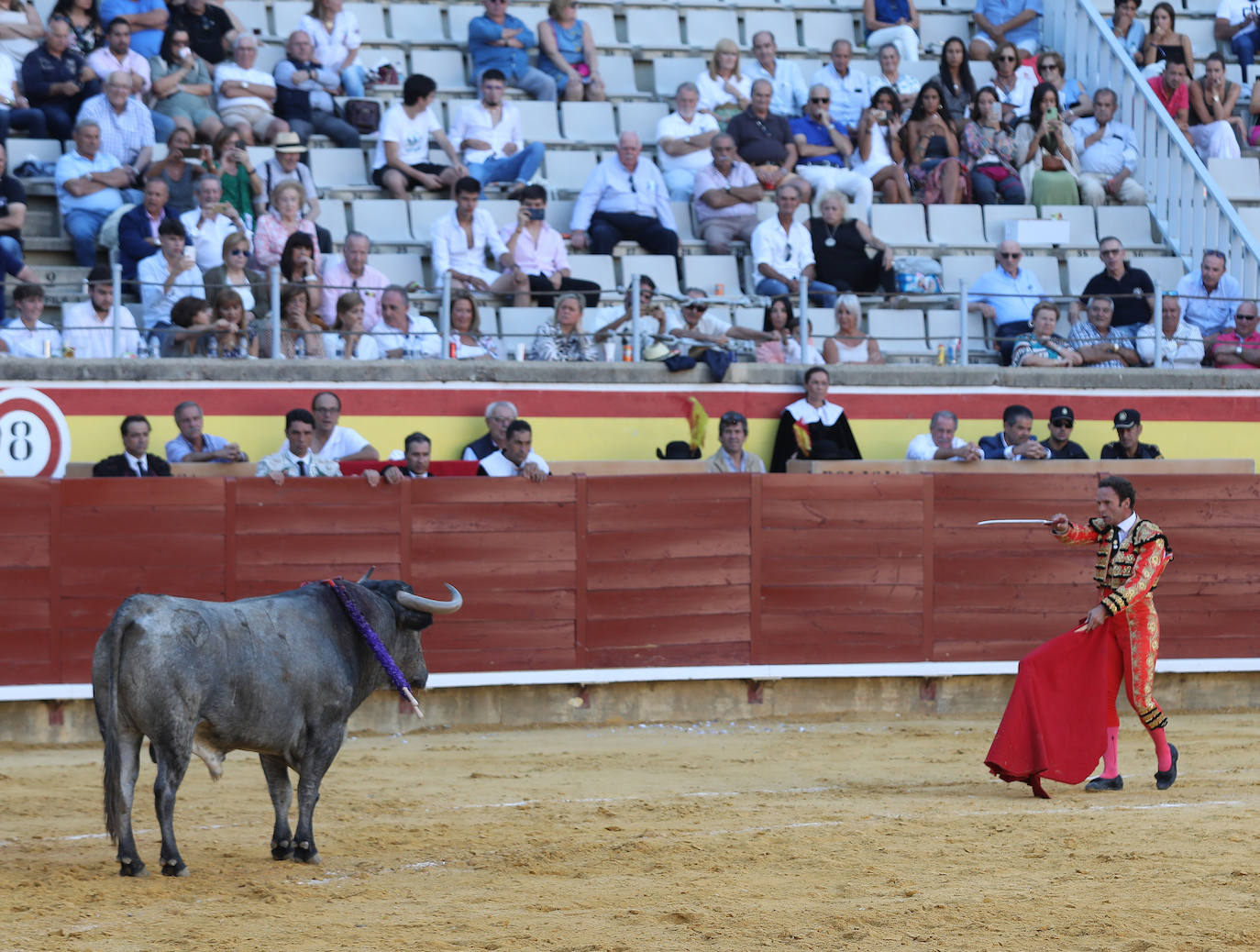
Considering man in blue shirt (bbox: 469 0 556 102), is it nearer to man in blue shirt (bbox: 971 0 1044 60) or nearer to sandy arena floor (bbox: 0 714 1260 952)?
man in blue shirt (bbox: 971 0 1044 60)

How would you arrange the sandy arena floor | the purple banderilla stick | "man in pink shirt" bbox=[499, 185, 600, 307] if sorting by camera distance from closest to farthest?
the sandy arena floor < the purple banderilla stick < "man in pink shirt" bbox=[499, 185, 600, 307]

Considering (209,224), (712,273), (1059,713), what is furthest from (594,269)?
(1059,713)

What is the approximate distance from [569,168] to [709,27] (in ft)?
7.80

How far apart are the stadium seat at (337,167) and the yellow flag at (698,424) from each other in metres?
2.97

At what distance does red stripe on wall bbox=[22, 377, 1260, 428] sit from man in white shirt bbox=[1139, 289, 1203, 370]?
0.30 metres

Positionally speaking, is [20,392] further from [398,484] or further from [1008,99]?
[1008,99]

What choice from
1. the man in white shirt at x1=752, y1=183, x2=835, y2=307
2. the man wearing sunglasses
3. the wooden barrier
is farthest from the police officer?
the man in white shirt at x1=752, y1=183, x2=835, y2=307

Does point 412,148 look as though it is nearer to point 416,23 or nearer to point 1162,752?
point 416,23

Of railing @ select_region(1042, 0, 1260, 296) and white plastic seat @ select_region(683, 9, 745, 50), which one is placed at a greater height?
white plastic seat @ select_region(683, 9, 745, 50)

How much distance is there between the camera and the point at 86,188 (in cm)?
1096

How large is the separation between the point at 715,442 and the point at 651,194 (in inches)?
82.4

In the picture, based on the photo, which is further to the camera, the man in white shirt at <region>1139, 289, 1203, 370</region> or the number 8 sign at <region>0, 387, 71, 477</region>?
the man in white shirt at <region>1139, 289, 1203, 370</region>

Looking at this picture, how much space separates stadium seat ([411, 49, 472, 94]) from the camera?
13.3 metres

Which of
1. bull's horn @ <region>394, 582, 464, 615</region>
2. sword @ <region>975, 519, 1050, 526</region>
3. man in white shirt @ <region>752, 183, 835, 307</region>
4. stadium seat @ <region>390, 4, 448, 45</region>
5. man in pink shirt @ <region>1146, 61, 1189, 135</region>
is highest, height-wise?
stadium seat @ <region>390, 4, 448, 45</region>
